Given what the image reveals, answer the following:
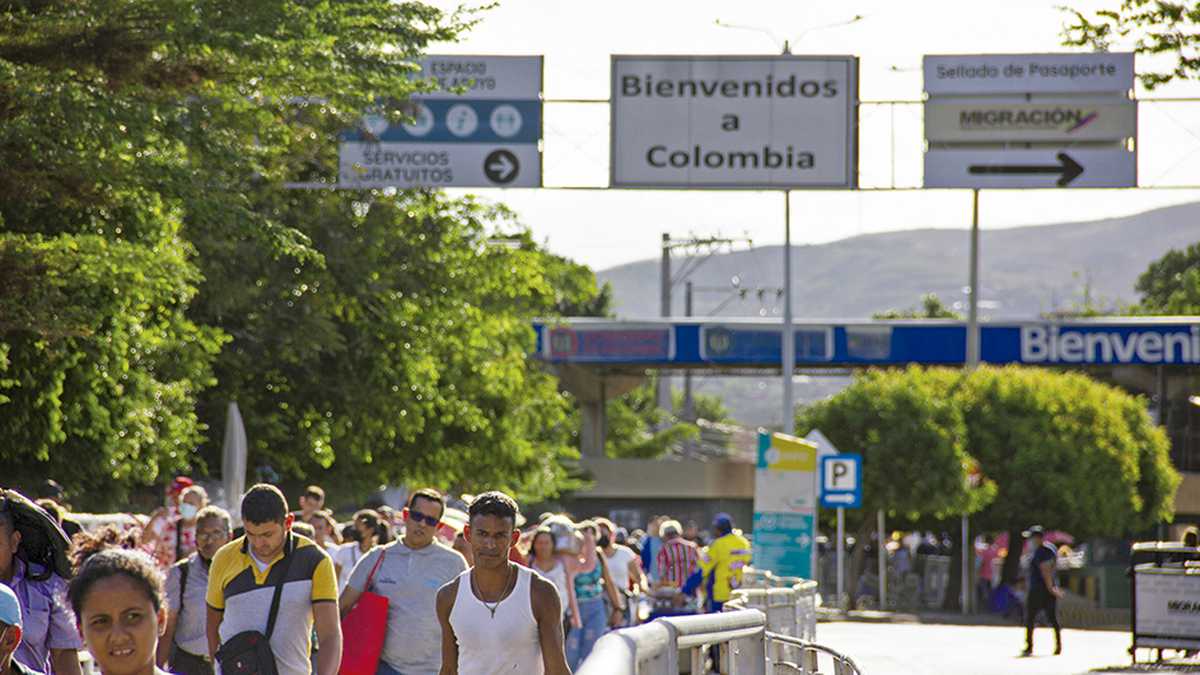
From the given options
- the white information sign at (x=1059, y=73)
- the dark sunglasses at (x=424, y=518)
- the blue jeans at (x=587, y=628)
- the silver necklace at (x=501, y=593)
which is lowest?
the blue jeans at (x=587, y=628)

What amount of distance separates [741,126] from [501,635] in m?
21.1

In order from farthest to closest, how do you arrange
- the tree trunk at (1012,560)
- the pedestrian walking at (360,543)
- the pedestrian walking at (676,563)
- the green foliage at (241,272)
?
the tree trunk at (1012,560)
the pedestrian walking at (676,563)
the green foliage at (241,272)
the pedestrian walking at (360,543)

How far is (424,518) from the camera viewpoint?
1053 centimetres

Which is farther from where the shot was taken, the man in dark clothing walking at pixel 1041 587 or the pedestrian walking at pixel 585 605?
the man in dark clothing walking at pixel 1041 587

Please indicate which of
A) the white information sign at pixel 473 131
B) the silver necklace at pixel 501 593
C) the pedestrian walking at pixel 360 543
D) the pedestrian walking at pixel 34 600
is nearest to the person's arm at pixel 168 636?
the pedestrian walking at pixel 34 600

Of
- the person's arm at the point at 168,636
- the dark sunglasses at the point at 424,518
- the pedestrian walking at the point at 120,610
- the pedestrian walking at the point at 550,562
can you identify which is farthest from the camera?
the pedestrian walking at the point at 550,562

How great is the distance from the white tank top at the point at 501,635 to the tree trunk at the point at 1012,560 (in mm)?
40432

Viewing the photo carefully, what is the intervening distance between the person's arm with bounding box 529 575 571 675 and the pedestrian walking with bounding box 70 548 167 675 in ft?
9.56

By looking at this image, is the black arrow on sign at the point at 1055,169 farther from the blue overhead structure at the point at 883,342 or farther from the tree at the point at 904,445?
the blue overhead structure at the point at 883,342

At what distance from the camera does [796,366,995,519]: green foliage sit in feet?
152

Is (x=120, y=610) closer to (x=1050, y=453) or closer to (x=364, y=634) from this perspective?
(x=364, y=634)

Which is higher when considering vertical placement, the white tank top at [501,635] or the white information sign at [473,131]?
the white information sign at [473,131]

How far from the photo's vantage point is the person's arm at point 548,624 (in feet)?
26.8

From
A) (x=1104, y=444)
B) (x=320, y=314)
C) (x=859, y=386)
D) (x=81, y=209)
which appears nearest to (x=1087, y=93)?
(x=320, y=314)
